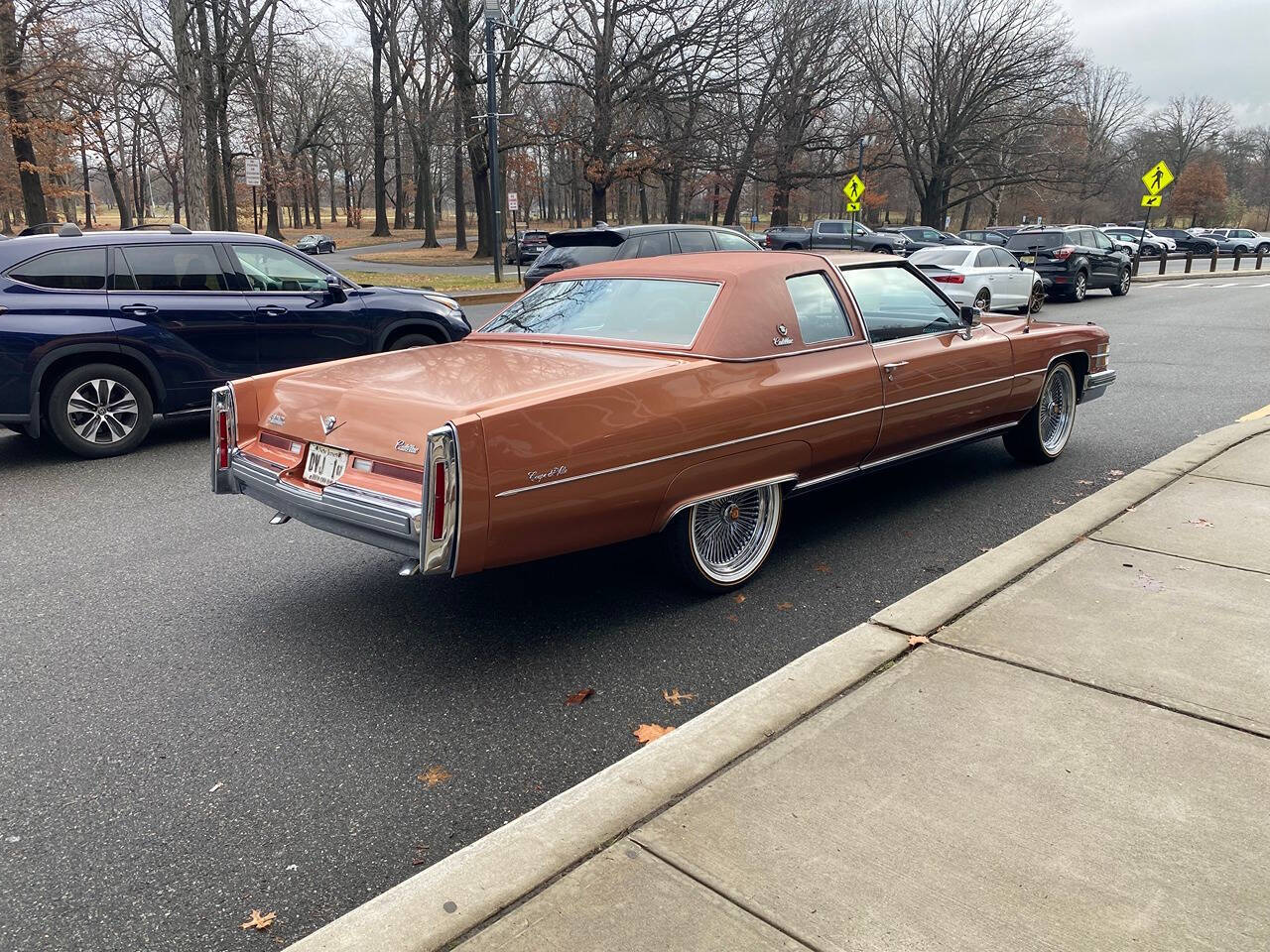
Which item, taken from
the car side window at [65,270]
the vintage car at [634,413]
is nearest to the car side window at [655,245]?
the car side window at [65,270]

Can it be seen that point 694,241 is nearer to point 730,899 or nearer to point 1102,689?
point 1102,689

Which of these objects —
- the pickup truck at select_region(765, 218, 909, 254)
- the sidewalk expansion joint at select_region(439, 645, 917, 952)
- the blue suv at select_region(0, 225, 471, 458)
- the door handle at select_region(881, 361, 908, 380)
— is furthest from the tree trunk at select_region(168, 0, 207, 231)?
the sidewalk expansion joint at select_region(439, 645, 917, 952)

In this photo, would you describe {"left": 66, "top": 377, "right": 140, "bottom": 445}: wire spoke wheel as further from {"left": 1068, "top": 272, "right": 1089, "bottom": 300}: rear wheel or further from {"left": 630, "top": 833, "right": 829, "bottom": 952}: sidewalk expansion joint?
{"left": 1068, "top": 272, "right": 1089, "bottom": 300}: rear wheel

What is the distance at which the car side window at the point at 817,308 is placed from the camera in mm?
4855

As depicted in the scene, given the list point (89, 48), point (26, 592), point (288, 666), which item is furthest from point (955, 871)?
point (89, 48)

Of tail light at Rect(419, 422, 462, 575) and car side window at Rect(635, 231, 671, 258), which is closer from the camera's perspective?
tail light at Rect(419, 422, 462, 575)

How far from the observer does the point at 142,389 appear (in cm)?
757

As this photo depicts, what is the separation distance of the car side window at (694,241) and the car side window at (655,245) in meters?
0.24

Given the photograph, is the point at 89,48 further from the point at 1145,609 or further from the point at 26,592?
the point at 1145,609

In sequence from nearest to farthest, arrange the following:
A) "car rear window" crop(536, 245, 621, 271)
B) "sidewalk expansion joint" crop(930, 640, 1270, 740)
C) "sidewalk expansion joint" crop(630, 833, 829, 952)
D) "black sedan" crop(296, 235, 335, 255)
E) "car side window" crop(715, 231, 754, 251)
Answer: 1. "sidewalk expansion joint" crop(630, 833, 829, 952)
2. "sidewalk expansion joint" crop(930, 640, 1270, 740)
3. "car rear window" crop(536, 245, 621, 271)
4. "car side window" crop(715, 231, 754, 251)
5. "black sedan" crop(296, 235, 335, 255)

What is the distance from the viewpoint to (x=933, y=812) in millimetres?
2639

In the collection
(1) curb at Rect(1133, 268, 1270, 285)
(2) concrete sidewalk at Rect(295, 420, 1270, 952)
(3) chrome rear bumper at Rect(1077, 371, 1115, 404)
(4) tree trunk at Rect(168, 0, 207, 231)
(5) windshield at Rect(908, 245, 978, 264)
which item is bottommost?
(2) concrete sidewalk at Rect(295, 420, 1270, 952)

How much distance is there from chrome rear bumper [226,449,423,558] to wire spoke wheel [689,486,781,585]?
4.50ft

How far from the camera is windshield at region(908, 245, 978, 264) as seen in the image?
1659 cm
